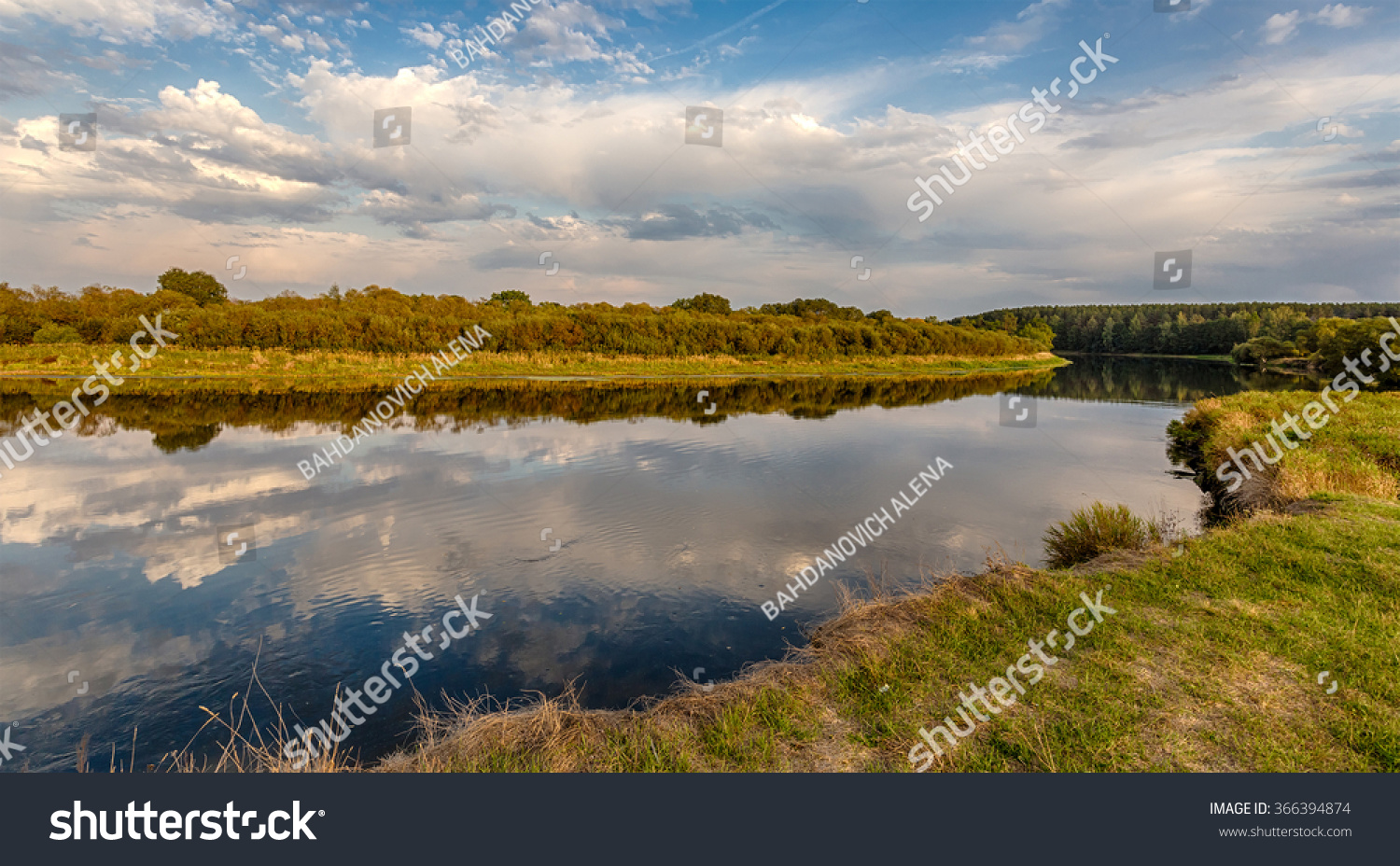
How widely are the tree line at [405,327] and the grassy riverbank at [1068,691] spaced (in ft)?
162

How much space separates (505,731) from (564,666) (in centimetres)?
173

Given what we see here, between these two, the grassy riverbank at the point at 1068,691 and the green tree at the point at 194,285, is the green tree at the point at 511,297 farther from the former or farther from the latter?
the grassy riverbank at the point at 1068,691

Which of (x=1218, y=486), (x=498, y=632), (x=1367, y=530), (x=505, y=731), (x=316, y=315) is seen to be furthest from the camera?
(x=316, y=315)

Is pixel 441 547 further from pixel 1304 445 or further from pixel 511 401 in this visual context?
pixel 511 401

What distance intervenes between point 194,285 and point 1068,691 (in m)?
87.4

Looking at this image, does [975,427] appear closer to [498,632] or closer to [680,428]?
[680,428]

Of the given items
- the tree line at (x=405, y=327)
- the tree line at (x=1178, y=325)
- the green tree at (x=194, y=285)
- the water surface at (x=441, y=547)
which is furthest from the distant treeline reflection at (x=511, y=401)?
the tree line at (x=1178, y=325)

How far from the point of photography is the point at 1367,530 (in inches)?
361

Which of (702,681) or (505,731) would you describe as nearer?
(505,731)

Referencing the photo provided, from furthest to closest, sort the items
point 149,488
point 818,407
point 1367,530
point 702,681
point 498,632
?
point 818,407
point 149,488
point 1367,530
point 498,632
point 702,681

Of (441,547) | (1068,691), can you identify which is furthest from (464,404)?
(1068,691)

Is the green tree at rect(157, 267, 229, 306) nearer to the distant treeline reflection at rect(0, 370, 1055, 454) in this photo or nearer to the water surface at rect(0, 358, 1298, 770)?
the distant treeline reflection at rect(0, 370, 1055, 454)

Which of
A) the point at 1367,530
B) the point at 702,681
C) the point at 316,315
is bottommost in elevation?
the point at 702,681

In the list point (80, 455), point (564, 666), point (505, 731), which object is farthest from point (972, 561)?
point (80, 455)
